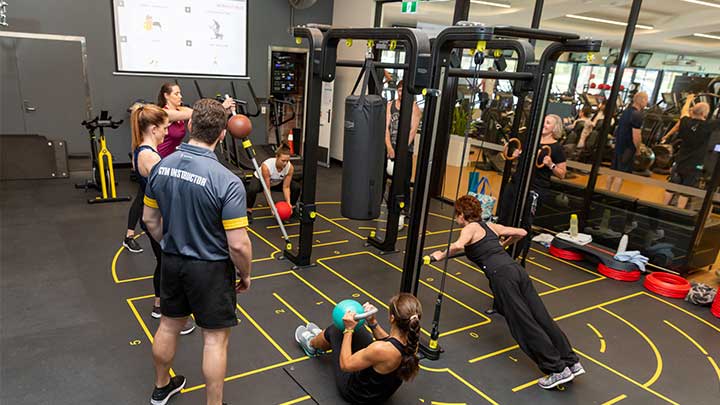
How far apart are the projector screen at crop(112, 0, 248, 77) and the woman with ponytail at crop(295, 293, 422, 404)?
6569 mm

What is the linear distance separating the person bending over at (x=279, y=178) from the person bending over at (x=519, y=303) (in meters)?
2.91

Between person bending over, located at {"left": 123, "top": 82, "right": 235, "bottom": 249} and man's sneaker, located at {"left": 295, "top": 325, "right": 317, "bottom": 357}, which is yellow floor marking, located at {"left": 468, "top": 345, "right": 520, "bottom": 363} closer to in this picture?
man's sneaker, located at {"left": 295, "top": 325, "right": 317, "bottom": 357}

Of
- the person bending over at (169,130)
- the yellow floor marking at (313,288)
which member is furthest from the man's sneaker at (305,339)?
the person bending over at (169,130)

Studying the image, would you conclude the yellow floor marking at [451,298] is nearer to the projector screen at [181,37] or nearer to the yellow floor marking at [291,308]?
the yellow floor marking at [291,308]

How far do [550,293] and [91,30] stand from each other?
750 cm

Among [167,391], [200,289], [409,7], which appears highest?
[409,7]

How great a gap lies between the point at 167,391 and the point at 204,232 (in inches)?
46.3

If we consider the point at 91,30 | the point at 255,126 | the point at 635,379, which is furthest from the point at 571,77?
the point at 91,30

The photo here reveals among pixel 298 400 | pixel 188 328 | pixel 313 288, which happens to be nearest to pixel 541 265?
pixel 313 288

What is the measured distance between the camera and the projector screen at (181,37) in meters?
7.61

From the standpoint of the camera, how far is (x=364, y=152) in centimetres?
455

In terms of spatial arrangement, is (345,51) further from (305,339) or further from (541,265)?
(305,339)

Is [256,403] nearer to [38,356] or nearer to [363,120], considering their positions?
[38,356]

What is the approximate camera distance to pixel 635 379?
11.8 ft
